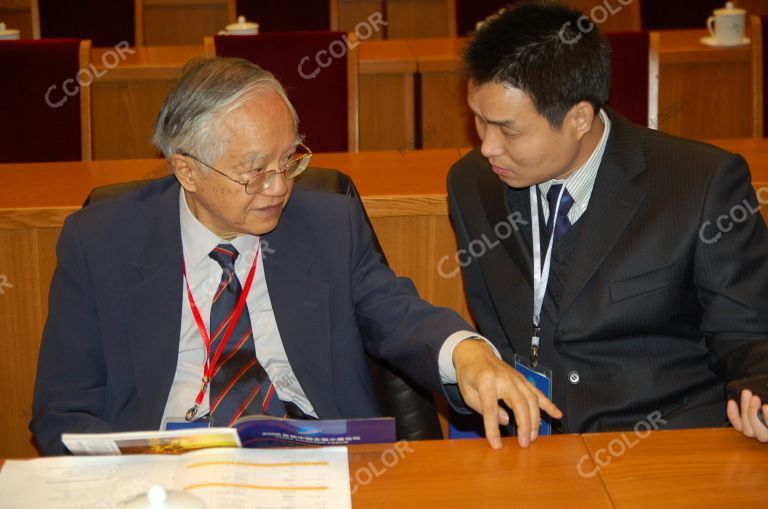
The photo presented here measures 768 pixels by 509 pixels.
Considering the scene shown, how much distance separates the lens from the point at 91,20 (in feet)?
15.6

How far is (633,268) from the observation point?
76.9 inches

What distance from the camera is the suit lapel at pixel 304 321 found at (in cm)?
195

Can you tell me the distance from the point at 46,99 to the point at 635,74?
6.75ft

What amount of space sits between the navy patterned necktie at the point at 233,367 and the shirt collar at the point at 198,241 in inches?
0.6

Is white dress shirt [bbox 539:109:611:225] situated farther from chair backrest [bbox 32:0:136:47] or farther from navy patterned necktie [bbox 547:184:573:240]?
chair backrest [bbox 32:0:136:47]

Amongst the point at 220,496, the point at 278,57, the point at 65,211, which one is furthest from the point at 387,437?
the point at 278,57

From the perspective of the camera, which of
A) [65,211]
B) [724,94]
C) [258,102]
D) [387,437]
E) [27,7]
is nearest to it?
[387,437]

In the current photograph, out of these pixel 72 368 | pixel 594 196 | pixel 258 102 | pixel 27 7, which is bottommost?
pixel 72 368

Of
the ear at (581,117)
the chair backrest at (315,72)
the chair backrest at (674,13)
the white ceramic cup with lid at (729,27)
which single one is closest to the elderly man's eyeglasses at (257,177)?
the ear at (581,117)

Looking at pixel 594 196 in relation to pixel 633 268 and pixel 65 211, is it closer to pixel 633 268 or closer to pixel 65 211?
pixel 633 268

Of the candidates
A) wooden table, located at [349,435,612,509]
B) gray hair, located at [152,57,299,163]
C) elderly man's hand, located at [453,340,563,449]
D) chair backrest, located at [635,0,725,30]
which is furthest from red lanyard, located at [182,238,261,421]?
chair backrest, located at [635,0,725,30]

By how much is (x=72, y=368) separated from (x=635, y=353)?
3.74 ft

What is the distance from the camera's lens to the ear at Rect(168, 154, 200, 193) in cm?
188

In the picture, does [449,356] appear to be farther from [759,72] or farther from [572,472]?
[759,72]
